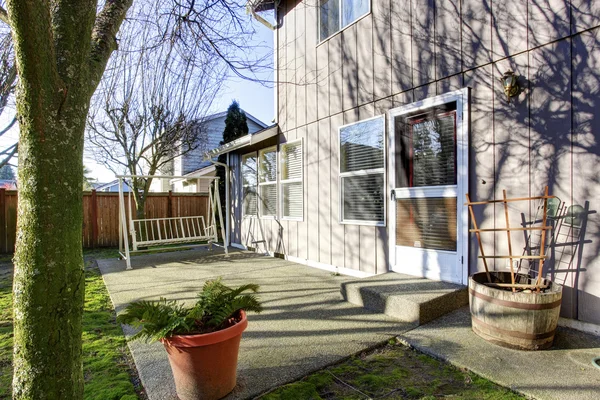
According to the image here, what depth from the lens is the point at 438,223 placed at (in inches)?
135

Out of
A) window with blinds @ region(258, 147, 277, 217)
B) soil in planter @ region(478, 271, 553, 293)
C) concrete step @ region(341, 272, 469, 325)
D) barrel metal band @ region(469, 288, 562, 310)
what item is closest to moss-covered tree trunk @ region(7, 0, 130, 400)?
concrete step @ region(341, 272, 469, 325)

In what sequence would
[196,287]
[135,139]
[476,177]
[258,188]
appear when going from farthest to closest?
[135,139] → [258,188] → [196,287] → [476,177]

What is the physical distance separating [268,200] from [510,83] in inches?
176

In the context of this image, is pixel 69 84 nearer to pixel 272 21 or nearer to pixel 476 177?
pixel 476 177

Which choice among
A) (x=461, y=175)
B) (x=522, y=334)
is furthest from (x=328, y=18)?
(x=522, y=334)

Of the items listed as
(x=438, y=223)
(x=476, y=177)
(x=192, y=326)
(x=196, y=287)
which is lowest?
(x=196, y=287)

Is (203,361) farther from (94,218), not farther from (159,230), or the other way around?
(94,218)

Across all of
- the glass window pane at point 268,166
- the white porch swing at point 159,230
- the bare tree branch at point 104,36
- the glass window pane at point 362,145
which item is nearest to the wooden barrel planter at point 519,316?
the glass window pane at point 362,145

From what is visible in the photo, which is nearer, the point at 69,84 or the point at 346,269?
the point at 69,84

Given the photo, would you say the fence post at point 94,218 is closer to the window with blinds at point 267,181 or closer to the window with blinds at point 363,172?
the window with blinds at point 267,181

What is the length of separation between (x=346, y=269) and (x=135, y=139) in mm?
6349

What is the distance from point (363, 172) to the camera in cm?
432

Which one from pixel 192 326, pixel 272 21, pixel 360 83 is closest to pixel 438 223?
pixel 360 83

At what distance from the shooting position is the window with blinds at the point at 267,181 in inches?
247
